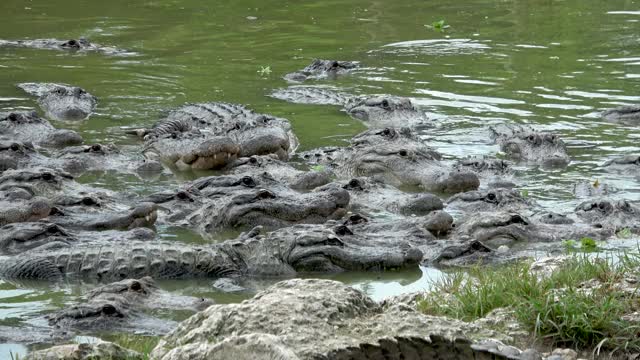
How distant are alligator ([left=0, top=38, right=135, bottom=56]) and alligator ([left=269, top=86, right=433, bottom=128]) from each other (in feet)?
16.0

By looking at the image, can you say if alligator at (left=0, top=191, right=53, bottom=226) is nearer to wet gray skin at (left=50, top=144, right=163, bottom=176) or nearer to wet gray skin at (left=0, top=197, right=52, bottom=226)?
wet gray skin at (left=0, top=197, right=52, bottom=226)

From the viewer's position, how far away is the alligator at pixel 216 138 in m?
13.6

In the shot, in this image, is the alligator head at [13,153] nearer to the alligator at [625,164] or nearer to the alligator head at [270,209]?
the alligator head at [270,209]

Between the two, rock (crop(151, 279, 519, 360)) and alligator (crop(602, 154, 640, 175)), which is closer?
rock (crop(151, 279, 519, 360))

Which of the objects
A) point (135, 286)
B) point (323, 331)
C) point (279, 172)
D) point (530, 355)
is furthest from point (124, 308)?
point (279, 172)

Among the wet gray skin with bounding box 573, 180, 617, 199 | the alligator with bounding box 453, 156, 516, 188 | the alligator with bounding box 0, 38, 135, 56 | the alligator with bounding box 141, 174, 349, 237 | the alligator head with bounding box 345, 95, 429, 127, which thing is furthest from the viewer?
the alligator with bounding box 0, 38, 135, 56

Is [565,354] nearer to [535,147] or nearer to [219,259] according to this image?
[219,259]

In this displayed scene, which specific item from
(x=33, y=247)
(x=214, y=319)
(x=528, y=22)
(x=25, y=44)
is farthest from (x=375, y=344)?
(x=528, y=22)

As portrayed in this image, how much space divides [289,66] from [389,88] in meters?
2.66

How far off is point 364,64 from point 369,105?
3837 millimetres

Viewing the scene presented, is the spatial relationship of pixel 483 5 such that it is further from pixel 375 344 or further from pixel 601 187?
pixel 375 344

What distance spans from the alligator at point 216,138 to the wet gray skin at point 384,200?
2.15m

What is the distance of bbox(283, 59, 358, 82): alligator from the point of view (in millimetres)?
18812

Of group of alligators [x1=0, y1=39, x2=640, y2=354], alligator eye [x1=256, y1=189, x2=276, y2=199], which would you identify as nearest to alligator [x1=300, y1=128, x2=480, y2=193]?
group of alligators [x1=0, y1=39, x2=640, y2=354]
